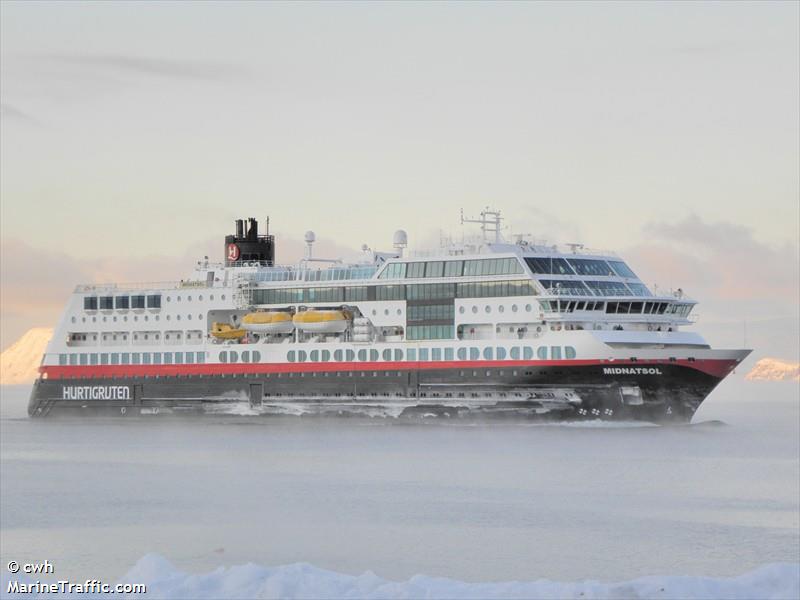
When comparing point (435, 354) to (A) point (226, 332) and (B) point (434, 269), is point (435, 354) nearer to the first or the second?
(B) point (434, 269)

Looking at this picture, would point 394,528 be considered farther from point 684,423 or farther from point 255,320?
point 255,320

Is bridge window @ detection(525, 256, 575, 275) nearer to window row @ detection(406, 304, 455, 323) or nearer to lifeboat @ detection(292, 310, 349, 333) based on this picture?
window row @ detection(406, 304, 455, 323)

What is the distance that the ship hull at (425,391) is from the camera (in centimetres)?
6284

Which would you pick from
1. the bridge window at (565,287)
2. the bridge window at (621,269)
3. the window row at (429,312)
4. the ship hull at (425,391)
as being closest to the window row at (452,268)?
the bridge window at (565,287)

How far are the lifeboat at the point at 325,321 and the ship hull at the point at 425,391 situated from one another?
208 centimetres

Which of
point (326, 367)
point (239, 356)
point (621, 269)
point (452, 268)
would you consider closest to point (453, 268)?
point (452, 268)

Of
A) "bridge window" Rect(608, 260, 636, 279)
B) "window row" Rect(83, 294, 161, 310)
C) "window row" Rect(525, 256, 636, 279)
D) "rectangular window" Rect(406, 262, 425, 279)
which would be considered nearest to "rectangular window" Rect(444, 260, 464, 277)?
"rectangular window" Rect(406, 262, 425, 279)

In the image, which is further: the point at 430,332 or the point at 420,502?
the point at 430,332

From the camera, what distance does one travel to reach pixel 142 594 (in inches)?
903

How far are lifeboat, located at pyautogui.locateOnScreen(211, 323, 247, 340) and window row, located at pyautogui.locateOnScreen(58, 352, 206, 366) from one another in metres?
1.54

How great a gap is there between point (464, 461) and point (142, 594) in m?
28.6

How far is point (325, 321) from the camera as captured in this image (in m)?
71.5

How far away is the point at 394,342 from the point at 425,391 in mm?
3574

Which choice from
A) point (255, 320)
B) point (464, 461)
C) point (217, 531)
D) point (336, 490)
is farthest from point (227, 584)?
point (255, 320)
